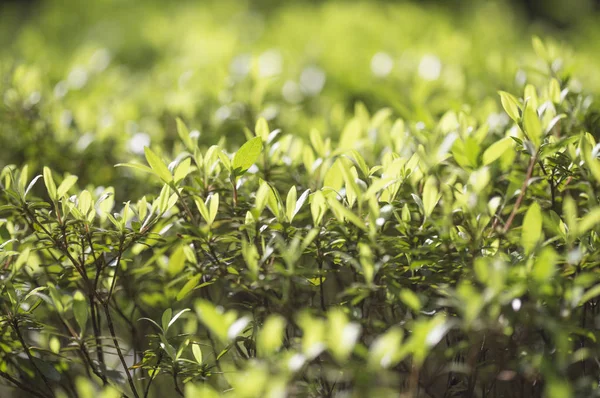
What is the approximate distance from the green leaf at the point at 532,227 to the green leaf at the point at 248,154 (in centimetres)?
83

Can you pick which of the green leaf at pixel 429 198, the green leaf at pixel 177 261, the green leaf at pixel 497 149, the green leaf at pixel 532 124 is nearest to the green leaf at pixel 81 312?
the green leaf at pixel 177 261

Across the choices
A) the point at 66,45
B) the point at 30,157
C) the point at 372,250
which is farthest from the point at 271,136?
the point at 66,45

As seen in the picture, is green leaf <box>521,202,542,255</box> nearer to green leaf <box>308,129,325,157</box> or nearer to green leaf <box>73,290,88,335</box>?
green leaf <box>308,129,325,157</box>

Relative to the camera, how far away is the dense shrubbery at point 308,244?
1.52 meters

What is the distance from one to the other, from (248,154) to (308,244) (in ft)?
1.14

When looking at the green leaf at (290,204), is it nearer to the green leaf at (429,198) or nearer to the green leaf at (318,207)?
the green leaf at (318,207)

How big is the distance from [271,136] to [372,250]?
59cm

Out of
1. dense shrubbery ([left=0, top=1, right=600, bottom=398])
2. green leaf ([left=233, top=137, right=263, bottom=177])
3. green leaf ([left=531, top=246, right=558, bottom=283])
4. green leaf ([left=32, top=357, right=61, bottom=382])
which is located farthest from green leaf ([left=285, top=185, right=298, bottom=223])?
green leaf ([left=32, top=357, right=61, bottom=382])

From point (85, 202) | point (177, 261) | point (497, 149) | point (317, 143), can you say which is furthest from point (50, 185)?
point (497, 149)

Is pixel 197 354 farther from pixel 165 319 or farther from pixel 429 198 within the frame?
pixel 429 198

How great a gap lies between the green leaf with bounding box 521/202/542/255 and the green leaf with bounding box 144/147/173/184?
3.56 ft

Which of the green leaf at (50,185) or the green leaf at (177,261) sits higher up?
the green leaf at (50,185)

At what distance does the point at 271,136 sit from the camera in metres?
2.08

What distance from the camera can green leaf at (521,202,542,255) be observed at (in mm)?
1604
